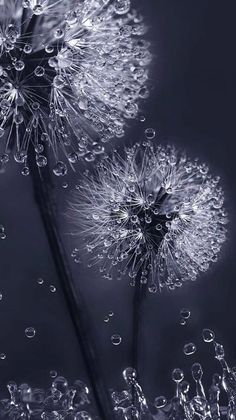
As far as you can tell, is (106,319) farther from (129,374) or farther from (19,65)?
(19,65)

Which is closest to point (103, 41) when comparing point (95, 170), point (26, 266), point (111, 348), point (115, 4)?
point (115, 4)

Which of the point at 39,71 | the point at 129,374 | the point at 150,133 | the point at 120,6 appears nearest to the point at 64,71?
the point at 39,71

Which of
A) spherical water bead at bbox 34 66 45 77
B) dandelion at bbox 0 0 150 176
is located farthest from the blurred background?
spherical water bead at bbox 34 66 45 77

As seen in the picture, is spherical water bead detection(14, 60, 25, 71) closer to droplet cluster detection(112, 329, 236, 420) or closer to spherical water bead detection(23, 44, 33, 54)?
spherical water bead detection(23, 44, 33, 54)

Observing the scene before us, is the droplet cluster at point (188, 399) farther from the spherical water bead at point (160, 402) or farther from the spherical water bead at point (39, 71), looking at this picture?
the spherical water bead at point (39, 71)

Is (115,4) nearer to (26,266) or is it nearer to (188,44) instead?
(188,44)
